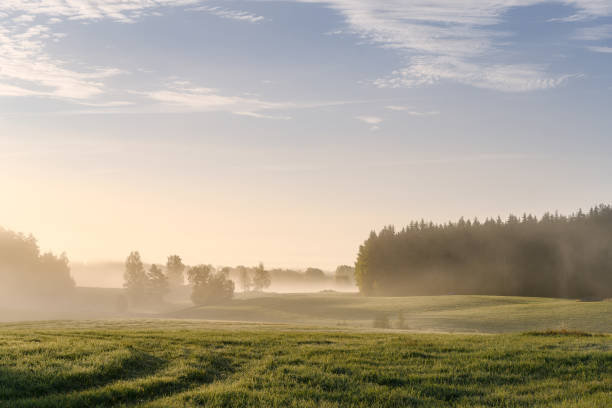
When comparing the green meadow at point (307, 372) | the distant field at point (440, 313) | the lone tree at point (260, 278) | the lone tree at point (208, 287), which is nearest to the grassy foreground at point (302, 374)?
the green meadow at point (307, 372)

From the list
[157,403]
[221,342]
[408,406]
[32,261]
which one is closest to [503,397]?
[408,406]

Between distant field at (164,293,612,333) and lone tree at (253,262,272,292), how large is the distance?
66523mm

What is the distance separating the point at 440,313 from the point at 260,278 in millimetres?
106140

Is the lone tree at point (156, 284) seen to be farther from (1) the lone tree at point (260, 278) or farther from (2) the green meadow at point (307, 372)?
(2) the green meadow at point (307, 372)

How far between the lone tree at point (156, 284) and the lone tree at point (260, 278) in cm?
4441

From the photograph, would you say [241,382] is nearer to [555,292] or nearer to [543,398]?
[543,398]

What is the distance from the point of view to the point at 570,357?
15016 millimetres

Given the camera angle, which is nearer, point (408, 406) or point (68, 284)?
point (408, 406)

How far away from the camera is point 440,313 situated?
2453 inches

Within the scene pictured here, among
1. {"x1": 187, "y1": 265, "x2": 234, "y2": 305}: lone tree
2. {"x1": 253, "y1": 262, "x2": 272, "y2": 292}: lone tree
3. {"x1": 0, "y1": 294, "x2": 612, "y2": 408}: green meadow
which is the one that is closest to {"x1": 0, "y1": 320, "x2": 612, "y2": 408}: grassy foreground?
{"x1": 0, "y1": 294, "x2": 612, "y2": 408}: green meadow

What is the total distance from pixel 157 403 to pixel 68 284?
122414mm

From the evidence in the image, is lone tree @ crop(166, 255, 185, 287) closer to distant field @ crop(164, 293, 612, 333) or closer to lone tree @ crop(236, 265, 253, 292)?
lone tree @ crop(236, 265, 253, 292)

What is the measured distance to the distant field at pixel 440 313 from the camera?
48.3m

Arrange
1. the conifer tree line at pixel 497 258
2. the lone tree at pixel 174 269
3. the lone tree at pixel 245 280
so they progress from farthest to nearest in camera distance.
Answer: the lone tree at pixel 245 280, the lone tree at pixel 174 269, the conifer tree line at pixel 497 258
